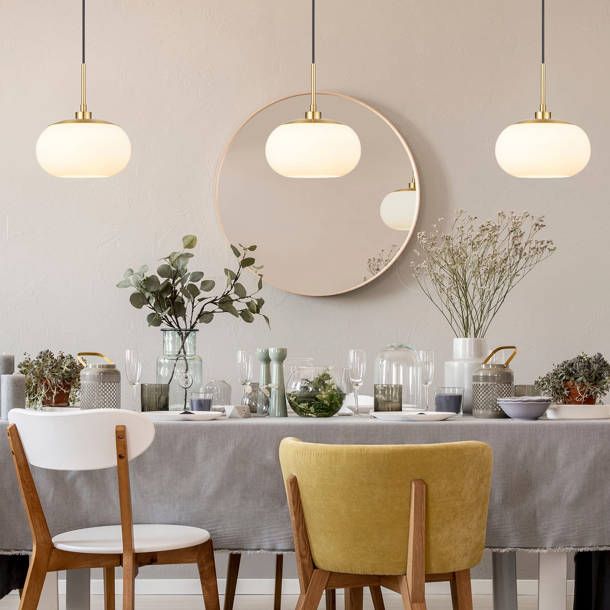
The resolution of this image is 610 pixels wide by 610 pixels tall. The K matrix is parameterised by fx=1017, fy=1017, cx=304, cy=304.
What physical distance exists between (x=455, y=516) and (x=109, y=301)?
7.40 ft

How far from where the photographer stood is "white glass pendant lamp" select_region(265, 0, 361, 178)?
3223 millimetres

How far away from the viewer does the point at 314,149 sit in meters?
3.22

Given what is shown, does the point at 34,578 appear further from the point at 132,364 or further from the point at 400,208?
the point at 400,208

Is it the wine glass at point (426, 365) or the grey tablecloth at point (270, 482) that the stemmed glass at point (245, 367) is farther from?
the wine glass at point (426, 365)

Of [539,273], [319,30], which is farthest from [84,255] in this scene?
[539,273]

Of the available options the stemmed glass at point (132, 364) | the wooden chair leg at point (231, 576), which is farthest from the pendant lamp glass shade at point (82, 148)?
the wooden chair leg at point (231, 576)

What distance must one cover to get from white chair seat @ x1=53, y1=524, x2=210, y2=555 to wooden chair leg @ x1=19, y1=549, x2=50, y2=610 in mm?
45

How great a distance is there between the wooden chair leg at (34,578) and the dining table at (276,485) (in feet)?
0.69

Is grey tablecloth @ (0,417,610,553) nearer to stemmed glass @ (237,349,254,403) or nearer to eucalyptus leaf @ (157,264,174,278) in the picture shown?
stemmed glass @ (237,349,254,403)

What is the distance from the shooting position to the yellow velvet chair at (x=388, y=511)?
2254mm

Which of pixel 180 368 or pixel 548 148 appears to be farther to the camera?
pixel 548 148

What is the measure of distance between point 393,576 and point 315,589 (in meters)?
0.18

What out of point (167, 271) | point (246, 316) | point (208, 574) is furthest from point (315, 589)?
point (167, 271)

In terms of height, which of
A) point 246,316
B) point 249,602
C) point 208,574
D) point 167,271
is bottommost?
point 249,602
